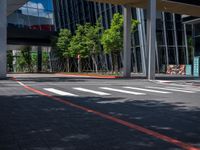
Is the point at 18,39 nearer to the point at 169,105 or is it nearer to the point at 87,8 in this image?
the point at 87,8

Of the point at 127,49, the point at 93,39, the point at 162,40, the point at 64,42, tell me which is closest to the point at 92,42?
the point at 93,39

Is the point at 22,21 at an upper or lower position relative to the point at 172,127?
upper

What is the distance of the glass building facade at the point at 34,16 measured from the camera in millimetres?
72750

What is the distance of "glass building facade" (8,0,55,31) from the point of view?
72.8m

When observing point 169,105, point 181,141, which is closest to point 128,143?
point 181,141

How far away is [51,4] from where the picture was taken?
76625 millimetres

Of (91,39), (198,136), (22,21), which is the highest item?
(22,21)

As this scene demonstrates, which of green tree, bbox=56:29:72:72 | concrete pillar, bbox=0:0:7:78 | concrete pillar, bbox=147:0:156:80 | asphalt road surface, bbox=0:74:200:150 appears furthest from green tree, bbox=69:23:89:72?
asphalt road surface, bbox=0:74:200:150

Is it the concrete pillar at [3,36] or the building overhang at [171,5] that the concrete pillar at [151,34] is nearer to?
the building overhang at [171,5]

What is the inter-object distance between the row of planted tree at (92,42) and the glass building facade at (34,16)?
9.88m

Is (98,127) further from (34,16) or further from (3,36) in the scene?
(34,16)

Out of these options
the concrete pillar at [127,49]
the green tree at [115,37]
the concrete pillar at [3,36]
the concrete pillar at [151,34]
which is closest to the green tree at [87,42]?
the green tree at [115,37]

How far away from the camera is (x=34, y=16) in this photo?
74375 millimetres

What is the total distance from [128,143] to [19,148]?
5.90 ft
